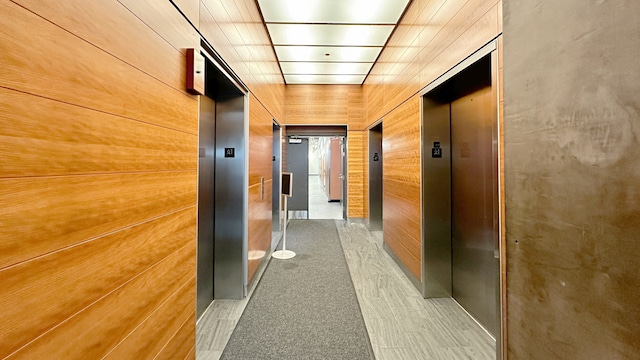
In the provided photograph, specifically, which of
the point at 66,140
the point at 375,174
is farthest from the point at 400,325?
the point at 375,174

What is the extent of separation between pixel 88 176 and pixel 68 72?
1.05ft

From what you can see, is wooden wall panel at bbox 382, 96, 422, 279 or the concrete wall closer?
the concrete wall

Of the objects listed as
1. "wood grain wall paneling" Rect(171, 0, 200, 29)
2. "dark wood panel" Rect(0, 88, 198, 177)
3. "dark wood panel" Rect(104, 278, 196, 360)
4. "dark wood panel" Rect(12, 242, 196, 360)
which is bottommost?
"dark wood panel" Rect(104, 278, 196, 360)

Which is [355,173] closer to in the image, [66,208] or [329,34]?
[329,34]

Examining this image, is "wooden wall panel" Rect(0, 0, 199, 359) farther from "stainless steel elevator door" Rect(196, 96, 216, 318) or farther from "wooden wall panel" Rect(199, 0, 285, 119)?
"stainless steel elevator door" Rect(196, 96, 216, 318)

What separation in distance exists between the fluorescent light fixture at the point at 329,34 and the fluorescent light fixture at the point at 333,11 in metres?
0.14

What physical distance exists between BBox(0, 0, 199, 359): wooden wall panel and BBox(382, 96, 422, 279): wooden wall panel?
2454 mm

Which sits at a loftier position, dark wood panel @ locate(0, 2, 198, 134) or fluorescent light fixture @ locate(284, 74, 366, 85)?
fluorescent light fixture @ locate(284, 74, 366, 85)

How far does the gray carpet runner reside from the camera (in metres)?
1.93

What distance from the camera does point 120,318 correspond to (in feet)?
3.17

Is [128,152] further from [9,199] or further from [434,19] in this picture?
[434,19]

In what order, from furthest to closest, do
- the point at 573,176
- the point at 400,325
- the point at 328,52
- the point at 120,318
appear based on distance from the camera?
the point at 328,52, the point at 400,325, the point at 120,318, the point at 573,176

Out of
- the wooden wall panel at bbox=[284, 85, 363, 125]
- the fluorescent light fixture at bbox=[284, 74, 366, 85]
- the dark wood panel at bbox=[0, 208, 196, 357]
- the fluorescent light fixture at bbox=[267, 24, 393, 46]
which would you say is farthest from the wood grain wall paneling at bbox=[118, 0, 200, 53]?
the wooden wall panel at bbox=[284, 85, 363, 125]

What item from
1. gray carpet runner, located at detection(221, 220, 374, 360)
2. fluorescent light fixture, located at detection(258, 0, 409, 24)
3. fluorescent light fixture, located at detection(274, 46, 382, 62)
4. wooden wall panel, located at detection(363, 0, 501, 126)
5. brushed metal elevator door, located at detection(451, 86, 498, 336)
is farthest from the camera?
fluorescent light fixture, located at detection(274, 46, 382, 62)
